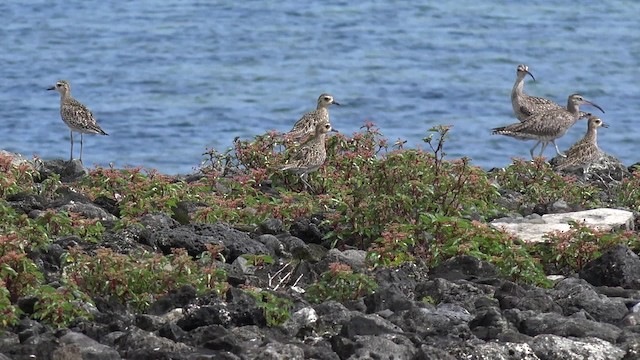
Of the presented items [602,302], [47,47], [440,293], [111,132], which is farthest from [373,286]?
[47,47]

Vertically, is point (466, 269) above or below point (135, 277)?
below

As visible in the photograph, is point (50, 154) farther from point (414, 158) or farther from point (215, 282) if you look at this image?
point (215, 282)

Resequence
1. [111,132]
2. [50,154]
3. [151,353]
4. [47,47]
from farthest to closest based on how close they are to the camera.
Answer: [47,47]
[111,132]
[50,154]
[151,353]

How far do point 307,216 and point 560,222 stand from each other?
2.30 meters

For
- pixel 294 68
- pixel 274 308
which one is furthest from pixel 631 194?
pixel 294 68

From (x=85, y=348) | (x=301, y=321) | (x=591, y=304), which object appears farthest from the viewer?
(x=591, y=304)

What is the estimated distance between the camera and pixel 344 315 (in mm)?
11469

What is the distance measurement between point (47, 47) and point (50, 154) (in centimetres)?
1279

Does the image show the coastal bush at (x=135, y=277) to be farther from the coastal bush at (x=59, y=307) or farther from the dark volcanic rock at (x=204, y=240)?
the dark volcanic rock at (x=204, y=240)

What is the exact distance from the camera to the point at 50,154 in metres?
30.7

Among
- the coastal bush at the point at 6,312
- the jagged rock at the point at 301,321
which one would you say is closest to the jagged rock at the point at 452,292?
the jagged rock at the point at 301,321

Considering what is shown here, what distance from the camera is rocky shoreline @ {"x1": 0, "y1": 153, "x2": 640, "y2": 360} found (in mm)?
10719

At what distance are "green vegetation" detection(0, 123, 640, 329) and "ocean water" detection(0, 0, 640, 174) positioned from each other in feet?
42.3

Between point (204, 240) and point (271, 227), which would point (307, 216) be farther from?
point (204, 240)
